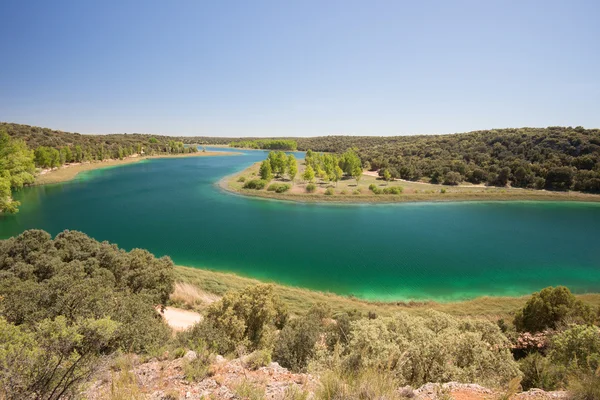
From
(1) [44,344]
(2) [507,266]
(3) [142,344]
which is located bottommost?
(2) [507,266]

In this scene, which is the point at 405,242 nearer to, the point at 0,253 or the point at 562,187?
the point at 0,253

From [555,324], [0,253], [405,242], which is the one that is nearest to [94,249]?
[0,253]

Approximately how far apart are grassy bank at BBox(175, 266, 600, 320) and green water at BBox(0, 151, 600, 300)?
1.46m

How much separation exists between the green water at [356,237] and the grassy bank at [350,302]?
57.5 inches

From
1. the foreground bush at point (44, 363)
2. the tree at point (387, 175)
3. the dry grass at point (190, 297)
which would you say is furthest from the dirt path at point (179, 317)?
the tree at point (387, 175)

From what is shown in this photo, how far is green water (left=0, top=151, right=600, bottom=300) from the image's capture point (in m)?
23.7

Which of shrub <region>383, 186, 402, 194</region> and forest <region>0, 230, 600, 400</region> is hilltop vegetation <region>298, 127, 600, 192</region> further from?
forest <region>0, 230, 600, 400</region>

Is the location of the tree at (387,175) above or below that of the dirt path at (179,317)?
above

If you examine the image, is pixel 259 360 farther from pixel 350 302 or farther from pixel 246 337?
pixel 350 302

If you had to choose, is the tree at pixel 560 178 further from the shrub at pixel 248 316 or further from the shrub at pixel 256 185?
the shrub at pixel 248 316

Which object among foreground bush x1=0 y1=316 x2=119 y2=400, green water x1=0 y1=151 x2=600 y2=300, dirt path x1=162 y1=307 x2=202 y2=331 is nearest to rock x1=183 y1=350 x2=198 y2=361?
foreground bush x1=0 y1=316 x2=119 y2=400

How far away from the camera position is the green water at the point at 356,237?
23719 millimetres

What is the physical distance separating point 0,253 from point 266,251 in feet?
62.6

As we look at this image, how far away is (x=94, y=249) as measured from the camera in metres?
17.0
